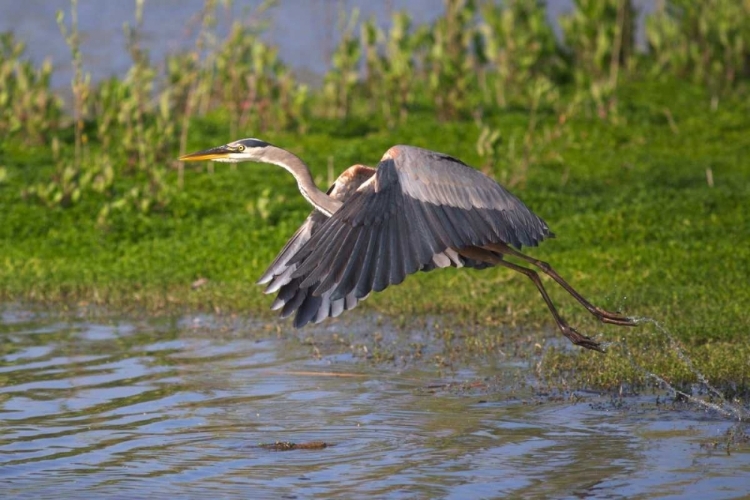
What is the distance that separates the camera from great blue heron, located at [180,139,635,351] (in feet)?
17.9

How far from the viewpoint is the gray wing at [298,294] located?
6625 mm

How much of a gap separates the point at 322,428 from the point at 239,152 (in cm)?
186

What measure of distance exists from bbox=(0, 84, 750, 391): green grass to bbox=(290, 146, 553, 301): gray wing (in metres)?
1.10

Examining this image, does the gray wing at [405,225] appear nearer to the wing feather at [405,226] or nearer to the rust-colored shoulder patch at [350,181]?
the wing feather at [405,226]

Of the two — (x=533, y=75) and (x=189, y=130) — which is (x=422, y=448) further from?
(x=533, y=75)

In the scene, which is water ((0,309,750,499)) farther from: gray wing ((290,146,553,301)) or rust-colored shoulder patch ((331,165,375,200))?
rust-colored shoulder patch ((331,165,375,200))

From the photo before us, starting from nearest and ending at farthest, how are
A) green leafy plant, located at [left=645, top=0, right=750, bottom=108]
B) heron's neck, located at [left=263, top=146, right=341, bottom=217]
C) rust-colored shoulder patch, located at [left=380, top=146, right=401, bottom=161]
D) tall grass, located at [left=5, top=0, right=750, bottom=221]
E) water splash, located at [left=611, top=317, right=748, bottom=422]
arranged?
water splash, located at [left=611, top=317, right=748, bottom=422]
rust-colored shoulder patch, located at [left=380, top=146, right=401, bottom=161]
heron's neck, located at [left=263, top=146, right=341, bottom=217]
tall grass, located at [left=5, top=0, right=750, bottom=221]
green leafy plant, located at [left=645, top=0, right=750, bottom=108]

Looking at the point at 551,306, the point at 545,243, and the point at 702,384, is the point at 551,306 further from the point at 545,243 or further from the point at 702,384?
the point at 545,243

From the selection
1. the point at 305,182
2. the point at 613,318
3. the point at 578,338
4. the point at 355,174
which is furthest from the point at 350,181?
the point at 613,318

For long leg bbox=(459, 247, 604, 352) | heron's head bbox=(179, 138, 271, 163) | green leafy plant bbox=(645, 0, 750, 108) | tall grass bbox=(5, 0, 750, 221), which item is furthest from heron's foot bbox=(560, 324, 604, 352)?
green leafy plant bbox=(645, 0, 750, 108)

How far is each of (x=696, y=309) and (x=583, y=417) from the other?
2255 mm

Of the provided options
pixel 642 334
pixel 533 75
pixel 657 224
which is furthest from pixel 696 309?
pixel 533 75

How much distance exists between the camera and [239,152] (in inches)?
274

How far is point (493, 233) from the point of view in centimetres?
607
